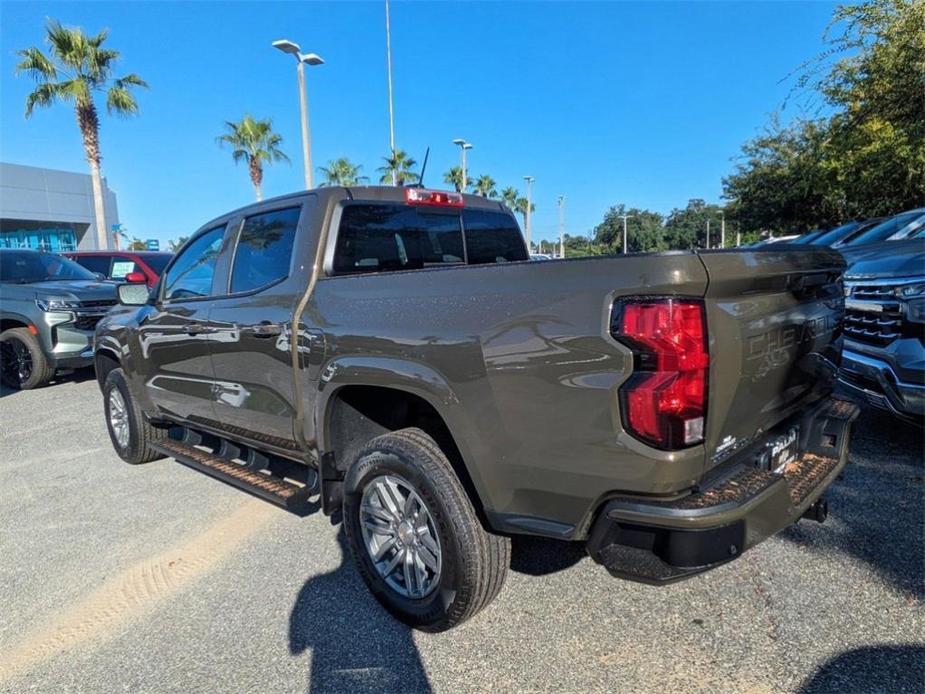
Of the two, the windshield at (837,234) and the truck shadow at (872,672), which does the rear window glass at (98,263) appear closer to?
the truck shadow at (872,672)

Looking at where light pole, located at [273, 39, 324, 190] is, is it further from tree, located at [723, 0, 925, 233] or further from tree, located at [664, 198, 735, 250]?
tree, located at [664, 198, 735, 250]

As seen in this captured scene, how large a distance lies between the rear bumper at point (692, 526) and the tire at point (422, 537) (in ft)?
1.68

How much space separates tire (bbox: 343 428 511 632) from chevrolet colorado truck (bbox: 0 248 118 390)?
6828 millimetres

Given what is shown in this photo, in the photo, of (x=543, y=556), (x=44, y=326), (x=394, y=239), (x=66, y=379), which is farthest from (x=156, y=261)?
(x=543, y=556)

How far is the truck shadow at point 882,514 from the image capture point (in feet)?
9.42

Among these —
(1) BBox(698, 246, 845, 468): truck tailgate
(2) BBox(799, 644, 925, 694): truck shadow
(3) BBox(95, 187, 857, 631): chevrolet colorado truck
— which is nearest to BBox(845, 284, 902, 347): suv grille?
(3) BBox(95, 187, 857, 631): chevrolet colorado truck

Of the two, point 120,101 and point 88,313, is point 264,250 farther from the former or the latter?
point 120,101

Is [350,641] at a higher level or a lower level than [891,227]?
lower

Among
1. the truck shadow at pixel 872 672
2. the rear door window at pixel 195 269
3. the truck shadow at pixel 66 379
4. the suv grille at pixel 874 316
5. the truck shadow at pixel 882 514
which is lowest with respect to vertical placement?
the truck shadow at pixel 872 672

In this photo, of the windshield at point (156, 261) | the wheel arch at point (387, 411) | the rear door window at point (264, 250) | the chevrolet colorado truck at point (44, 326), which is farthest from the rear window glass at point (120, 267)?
the wheel arch at point (387, 411)

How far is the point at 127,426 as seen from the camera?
493cm

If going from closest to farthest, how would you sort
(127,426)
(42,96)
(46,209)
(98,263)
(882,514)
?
1. (882,514)
2. (127,426)
3. (98,263)
4. (42,96)
5. (46,209)

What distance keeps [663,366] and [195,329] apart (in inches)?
121

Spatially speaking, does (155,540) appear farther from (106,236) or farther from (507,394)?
(106,236)
